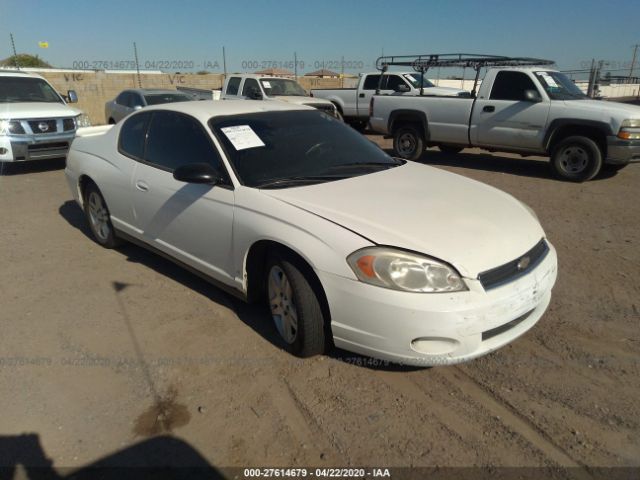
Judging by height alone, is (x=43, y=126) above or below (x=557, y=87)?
below

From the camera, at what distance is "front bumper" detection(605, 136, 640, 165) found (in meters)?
7.55

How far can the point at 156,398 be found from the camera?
2791 mm

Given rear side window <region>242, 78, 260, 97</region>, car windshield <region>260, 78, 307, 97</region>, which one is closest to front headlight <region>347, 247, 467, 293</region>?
car windshield <region>260, 78, 307, 97</region>

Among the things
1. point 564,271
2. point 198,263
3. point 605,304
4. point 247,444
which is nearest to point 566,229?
point 564,271

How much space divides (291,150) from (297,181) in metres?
0.42

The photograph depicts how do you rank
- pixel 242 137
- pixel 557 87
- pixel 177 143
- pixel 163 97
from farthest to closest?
1. pixel 163 97
2. pixel 557 87
3. pixel 177 143
4. pixel 242 137

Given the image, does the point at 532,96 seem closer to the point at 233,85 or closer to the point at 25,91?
the point at 233,85

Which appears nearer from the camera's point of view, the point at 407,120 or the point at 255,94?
the point at 407,120

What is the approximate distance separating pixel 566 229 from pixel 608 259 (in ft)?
3.32

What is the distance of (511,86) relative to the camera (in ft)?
28.7

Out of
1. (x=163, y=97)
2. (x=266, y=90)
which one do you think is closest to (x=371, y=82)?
(x=266, y=90)

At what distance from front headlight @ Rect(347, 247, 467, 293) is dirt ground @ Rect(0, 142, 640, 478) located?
2.26ft

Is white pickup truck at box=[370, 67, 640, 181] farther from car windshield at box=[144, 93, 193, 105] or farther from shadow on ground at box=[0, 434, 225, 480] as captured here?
shadow on ground at box=[0, 434, 225, 480]

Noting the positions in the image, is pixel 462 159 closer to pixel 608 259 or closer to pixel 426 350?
pixel 608 259
